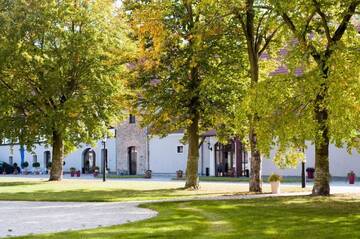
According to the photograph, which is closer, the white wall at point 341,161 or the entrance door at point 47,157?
the white wall at point 341,161

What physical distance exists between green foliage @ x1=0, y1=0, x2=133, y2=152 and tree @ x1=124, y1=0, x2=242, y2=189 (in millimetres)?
6278

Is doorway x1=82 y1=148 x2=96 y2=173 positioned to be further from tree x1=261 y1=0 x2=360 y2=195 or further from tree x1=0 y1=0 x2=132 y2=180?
tree x1=261 y1=0 x2=360 y2=195

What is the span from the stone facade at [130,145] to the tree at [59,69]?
18.8 metres

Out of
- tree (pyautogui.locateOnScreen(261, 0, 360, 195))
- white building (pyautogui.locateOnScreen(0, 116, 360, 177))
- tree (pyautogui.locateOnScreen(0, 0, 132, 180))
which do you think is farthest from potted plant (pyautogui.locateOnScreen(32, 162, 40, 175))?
tree (pyautogui.locateOnScreen(261, 0, 360, 195))

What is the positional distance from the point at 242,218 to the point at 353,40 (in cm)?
951

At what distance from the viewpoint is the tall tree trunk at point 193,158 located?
30.1m

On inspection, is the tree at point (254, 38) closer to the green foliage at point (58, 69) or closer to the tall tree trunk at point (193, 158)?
the tall tree trunk at point (193, 158)

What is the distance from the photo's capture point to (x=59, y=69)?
36844mm

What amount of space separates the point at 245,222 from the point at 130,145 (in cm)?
4400

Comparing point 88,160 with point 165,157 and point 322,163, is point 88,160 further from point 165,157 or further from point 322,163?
point 322,163

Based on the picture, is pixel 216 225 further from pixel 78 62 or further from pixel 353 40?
pixel 78 62

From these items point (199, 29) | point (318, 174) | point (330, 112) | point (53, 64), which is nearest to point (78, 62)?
point (53, 64)

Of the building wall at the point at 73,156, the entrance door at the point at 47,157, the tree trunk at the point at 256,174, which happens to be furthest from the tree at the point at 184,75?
the entrance door at the point at 47,157

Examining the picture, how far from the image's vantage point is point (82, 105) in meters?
36.9
